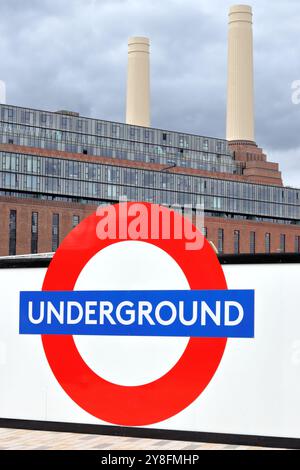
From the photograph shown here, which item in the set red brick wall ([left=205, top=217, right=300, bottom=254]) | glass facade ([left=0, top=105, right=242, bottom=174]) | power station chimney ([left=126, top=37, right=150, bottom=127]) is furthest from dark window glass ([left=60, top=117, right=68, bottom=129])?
power station chimney ([left=126, top=37, right=150, bottom=127])

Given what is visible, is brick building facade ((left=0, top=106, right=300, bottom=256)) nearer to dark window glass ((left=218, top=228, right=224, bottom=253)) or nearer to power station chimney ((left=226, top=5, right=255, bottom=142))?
dark window glass ((left=218, top=228, right=224, bottom=253))

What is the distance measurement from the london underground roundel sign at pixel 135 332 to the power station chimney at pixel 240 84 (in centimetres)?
14389

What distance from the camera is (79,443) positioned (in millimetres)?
10484

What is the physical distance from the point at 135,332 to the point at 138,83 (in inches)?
6157

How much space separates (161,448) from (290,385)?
1752 mm

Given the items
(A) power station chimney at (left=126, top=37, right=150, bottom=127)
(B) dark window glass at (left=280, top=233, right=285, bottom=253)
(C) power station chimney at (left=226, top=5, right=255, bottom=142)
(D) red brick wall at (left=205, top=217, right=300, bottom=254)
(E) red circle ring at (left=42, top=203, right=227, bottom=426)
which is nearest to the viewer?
(E) red circle ring at (left=42, top=203, right=227, bottom=426)

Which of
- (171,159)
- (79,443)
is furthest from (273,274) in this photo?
(171,159)

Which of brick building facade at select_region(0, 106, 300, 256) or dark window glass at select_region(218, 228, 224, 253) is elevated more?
brick building facade at select_region(0, 106, 300, 256)

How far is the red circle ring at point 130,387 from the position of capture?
33.0ft

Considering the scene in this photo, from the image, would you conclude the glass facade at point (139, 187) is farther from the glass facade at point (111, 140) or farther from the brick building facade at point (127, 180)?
the glass facade at point (111, 140)

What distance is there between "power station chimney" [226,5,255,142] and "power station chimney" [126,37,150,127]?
1813cm

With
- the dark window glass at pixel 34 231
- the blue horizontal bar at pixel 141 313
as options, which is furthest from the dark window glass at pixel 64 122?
the blue horizontal bar at pixel 141 313

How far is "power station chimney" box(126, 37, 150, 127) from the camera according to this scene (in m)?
162

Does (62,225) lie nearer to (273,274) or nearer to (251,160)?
(251,160)
